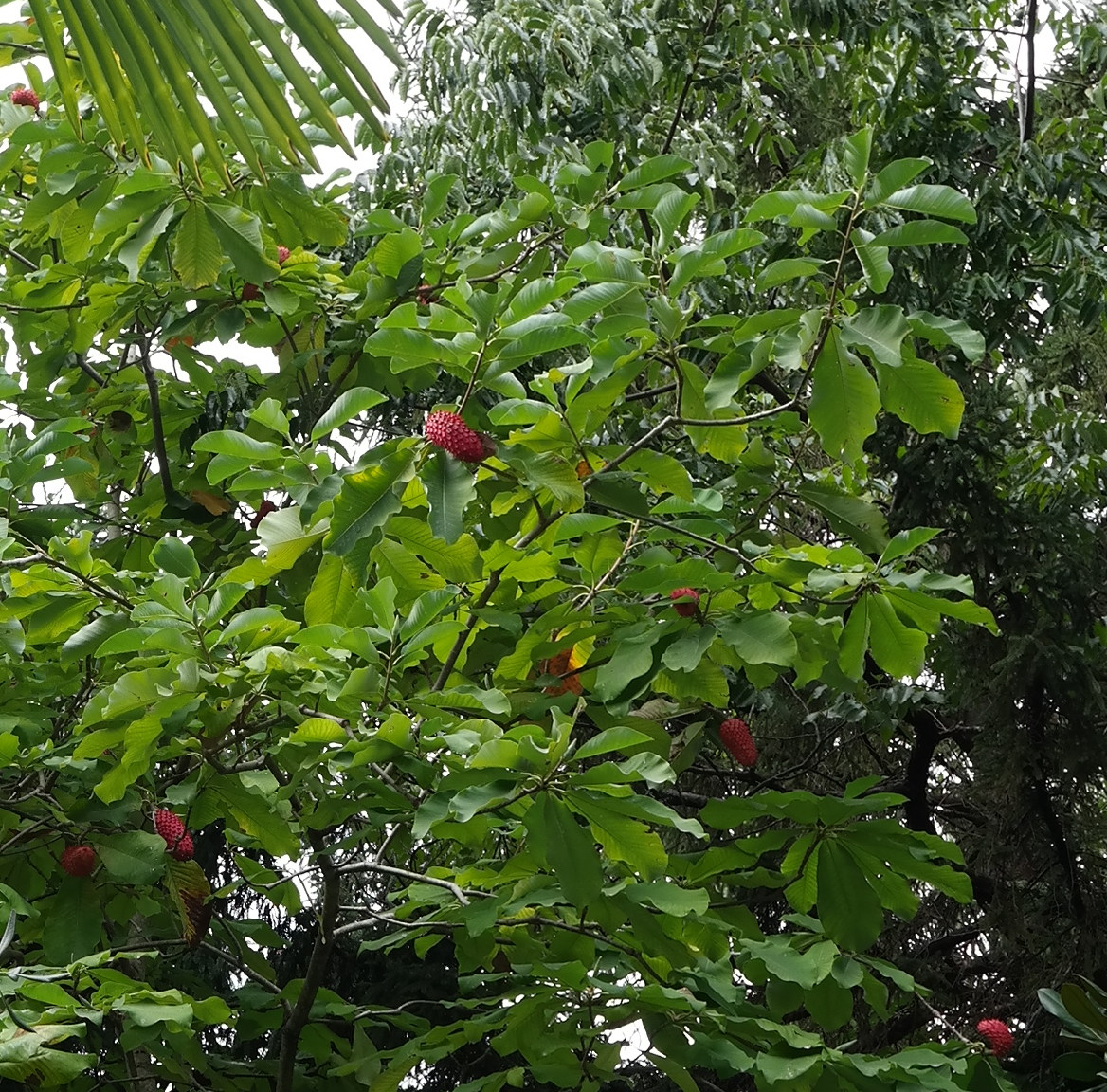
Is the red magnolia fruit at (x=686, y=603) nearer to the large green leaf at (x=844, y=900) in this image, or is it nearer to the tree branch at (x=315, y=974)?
the large green leaf at (x=844, y=900)

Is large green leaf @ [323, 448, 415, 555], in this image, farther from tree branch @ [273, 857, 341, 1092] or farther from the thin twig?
tree branch @ [273, 857, 341, 1092]

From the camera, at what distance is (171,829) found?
246 cm

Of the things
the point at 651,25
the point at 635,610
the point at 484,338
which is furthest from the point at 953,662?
the point at 484,338

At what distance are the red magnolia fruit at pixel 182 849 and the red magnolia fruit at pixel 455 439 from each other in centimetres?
105

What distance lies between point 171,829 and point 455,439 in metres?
1.06

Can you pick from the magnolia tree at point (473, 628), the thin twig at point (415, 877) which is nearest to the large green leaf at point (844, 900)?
the magnolia tree at point (473, 628)

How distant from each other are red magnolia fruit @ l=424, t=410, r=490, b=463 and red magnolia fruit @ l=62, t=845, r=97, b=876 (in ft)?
3.94

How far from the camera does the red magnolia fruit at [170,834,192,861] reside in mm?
2477

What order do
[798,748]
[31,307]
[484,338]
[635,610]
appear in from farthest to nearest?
[798,748] < [31,307] < [635,610] < [484,338]

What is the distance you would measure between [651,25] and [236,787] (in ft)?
8.56

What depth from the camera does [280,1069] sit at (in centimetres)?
253

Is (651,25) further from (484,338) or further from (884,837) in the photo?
(884,837)

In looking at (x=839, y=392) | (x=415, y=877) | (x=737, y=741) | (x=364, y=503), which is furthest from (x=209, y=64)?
(x=737, y=741)

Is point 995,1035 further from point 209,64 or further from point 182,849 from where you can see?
point 209,64
